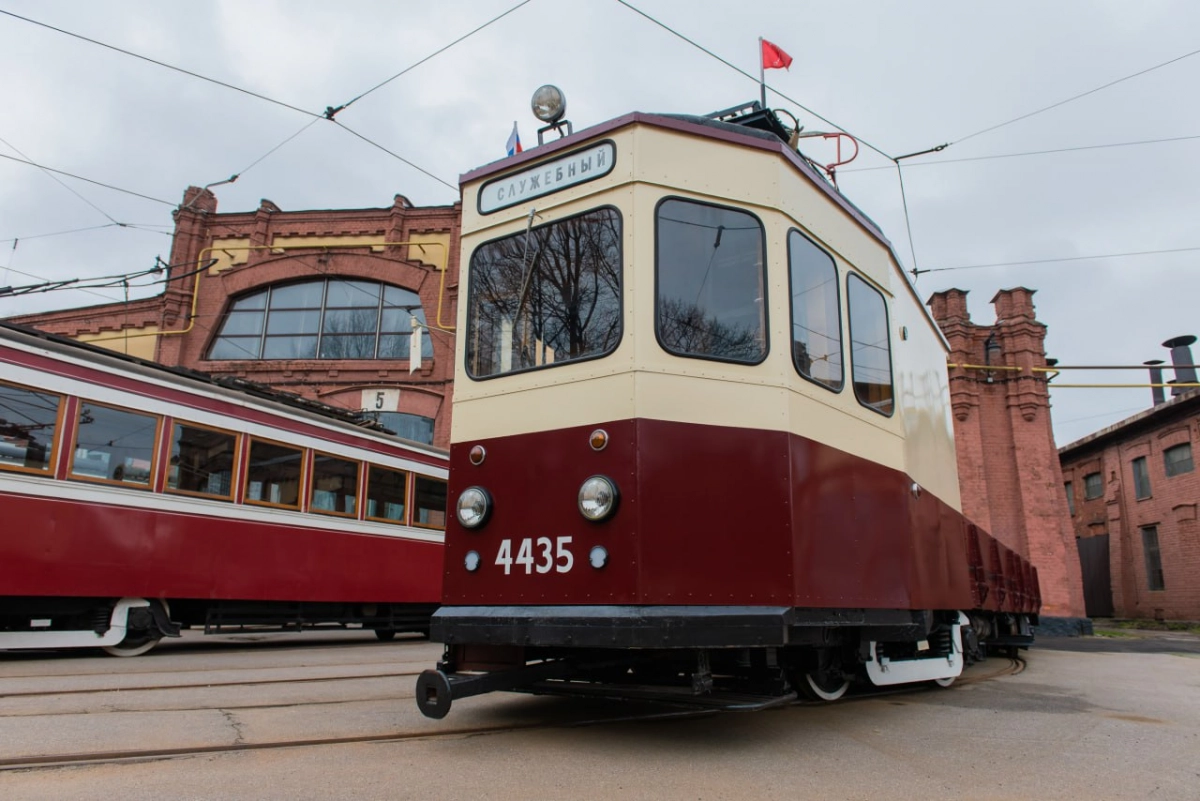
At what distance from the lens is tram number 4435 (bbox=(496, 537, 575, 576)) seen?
3840mm

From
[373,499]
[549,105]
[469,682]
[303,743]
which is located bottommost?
[303,743]

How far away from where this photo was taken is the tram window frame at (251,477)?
29.6 feet

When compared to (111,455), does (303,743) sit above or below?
below

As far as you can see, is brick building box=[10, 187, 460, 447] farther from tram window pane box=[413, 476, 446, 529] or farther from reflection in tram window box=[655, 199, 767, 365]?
reflection in tram window box=[655, 199, 767, 365]

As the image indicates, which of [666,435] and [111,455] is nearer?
[666,435]

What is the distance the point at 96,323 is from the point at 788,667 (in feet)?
68.1

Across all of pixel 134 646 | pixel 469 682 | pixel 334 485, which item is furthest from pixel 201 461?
pixel 469 682

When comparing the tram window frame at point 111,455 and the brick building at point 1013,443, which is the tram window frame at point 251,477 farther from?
the brick building at point 1013,443

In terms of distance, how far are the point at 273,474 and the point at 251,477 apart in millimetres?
289

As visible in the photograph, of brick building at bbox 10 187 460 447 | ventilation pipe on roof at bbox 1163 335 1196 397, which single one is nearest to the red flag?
brick building at bbox 10 187 460 447

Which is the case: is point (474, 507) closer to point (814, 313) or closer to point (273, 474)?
point (814, 313)

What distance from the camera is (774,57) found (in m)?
6.07

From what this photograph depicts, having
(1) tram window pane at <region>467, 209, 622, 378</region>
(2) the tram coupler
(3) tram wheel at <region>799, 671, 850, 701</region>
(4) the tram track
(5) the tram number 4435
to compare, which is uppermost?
(1) tram window pane at <region>467, 209, 622, 378</region>

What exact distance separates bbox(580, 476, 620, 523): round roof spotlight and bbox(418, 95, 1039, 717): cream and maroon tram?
0.01 metres
